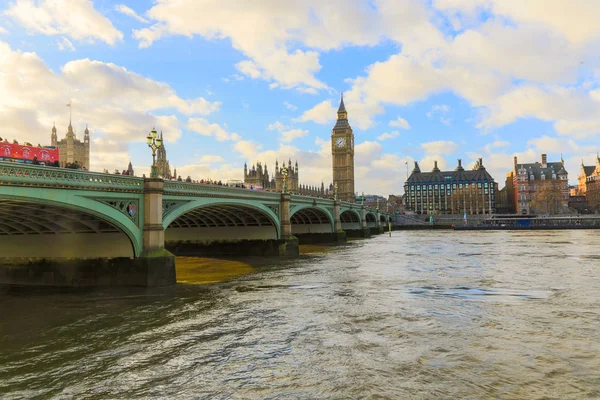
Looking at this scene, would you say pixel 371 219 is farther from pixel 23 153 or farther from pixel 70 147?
pixel 70 147

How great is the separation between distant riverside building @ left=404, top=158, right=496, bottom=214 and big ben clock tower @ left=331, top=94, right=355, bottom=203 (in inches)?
997

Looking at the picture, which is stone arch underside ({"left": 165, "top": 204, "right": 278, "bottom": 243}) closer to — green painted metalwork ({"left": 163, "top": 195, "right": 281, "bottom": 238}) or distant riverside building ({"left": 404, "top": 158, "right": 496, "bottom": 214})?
green painted metalwork ({"left": 163, "top": 195, "right": 281, "bottom": 238})

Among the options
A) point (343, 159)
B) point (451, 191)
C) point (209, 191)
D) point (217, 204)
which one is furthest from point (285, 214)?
point (451, 191)

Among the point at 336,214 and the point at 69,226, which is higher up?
the point at 336,214

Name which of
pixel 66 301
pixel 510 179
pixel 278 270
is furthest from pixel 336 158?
pixel 66 301

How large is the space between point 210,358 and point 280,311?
5.34 metres

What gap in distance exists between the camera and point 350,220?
83.6m

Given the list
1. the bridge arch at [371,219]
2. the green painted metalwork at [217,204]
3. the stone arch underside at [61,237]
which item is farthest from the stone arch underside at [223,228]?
the bridge arch at [371,219]

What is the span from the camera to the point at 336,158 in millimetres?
181500

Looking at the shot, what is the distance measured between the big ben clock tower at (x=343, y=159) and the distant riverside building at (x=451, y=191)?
2531 centimetres

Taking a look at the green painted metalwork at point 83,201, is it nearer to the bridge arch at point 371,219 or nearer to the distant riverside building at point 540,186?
the bridge arch at point 371,219

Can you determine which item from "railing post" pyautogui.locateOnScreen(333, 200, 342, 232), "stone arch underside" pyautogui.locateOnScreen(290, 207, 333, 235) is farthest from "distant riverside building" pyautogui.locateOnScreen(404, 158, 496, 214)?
"stone arch underside" pyautogui.locateOnScreen(290, 207, 333, 235)

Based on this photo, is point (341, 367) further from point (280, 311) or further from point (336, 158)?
point (336, 158)

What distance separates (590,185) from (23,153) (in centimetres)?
16696
